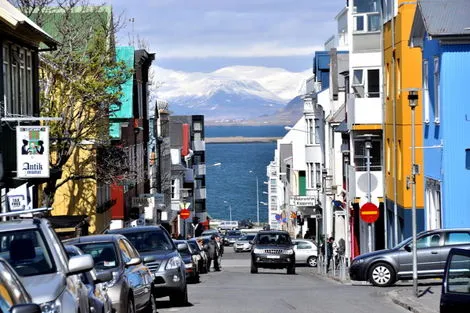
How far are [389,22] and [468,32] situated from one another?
40.3ft

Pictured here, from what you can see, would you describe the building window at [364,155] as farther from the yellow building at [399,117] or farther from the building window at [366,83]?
the yellow building at [399,117]

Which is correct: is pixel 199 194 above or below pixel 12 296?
below

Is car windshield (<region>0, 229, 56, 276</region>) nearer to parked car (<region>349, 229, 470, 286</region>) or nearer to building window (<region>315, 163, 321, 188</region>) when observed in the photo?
parked car (<region>349, 229, 470, 286</region>)

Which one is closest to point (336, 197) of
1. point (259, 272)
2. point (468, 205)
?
point (259, 272)

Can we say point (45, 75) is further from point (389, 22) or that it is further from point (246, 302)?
point (246, 302)

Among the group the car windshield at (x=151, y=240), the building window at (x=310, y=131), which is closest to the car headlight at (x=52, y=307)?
the car windshield at (x=151, y=240)

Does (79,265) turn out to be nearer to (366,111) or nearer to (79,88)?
(79,88)

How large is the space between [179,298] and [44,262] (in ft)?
40.1

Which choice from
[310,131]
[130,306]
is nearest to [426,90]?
[130,306]

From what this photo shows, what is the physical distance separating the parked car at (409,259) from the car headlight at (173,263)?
8.08 meters

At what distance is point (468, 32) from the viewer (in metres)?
32.9

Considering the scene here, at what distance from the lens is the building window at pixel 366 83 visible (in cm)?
4972

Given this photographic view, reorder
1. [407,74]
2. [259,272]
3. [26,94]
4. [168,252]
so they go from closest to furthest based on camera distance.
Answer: [168,252]
[26,94]
[407,74]
[259,272]

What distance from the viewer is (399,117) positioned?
43.0 metres
